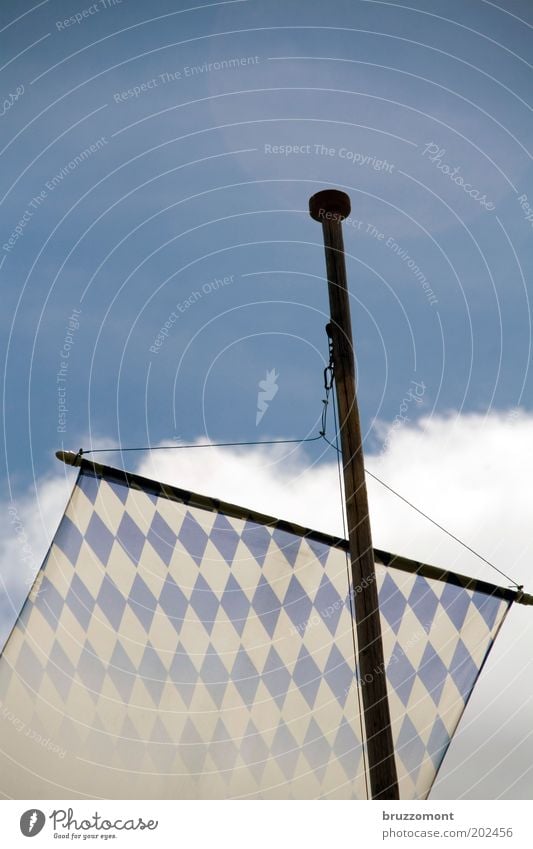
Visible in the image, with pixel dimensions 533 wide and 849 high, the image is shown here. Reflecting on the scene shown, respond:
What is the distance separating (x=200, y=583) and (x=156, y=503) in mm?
681

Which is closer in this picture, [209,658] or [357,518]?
[357,518]

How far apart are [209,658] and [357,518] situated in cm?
145

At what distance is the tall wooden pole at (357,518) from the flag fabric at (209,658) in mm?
104

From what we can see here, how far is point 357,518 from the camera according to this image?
13.8 ft

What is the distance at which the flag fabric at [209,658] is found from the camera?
162 inches

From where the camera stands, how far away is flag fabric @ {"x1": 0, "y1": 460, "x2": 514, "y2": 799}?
4117mm

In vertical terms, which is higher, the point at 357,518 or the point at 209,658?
the point at 357,518

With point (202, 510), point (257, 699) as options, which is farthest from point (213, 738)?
point (202, 510)

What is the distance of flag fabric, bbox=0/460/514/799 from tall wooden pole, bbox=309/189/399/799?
104 mm

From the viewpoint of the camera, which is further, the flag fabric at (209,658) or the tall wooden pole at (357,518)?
the flag fabric at (209,658)

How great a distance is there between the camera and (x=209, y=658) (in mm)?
4441

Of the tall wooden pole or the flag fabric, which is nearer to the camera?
the tall wooden pole
